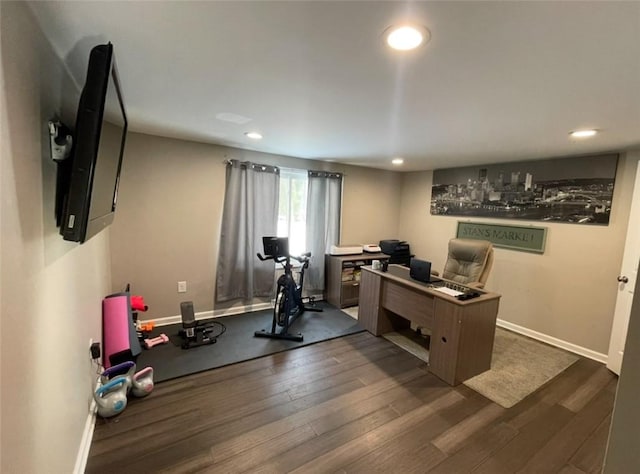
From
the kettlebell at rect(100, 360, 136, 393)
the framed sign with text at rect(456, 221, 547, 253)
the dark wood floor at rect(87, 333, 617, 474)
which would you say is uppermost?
the framed sign with text at rect(456, 221, 547, 253)

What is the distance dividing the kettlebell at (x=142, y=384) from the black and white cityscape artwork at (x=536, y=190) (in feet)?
13.9

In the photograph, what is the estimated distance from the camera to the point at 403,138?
8.78ft

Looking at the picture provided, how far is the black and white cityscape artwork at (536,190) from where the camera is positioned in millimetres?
2926

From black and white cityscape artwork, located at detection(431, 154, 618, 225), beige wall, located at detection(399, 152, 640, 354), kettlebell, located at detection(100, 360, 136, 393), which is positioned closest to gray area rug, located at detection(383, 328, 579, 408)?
beige wall, located at detection(399, 152, 640, 354)

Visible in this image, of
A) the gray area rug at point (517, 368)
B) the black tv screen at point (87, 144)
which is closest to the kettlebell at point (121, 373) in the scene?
the black tv screen at point (87, 144)

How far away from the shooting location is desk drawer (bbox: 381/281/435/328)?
8.89 ft

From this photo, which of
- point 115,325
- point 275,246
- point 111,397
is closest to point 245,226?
point 275,246

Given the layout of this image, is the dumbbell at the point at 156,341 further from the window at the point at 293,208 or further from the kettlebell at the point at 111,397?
the window at the point at 293,208

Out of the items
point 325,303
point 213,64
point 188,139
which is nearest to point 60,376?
point 213,64

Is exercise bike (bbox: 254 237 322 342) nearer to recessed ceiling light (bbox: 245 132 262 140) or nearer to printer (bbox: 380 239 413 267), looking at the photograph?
recessed ceiling light (bbox: 245 132 262 140)

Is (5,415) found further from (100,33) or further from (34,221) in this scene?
(100,33)

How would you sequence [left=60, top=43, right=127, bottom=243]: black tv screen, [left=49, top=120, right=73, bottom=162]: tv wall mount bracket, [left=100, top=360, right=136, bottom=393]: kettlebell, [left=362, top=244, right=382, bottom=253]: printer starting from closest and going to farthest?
1. [left=60, top=43, right=127, bottom=243]: black tv screen
2. [left=49, top=120, right=73, bottom=162]: tv wall mount bracket
3. [left=100, top=360, right=136, bottom=393]: kettlebell
4. [left=362, top=244, right=382, bottom=253]: printer

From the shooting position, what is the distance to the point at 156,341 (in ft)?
Answer: 9.53

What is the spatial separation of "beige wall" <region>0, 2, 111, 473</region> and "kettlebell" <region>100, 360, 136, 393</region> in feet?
1.93
